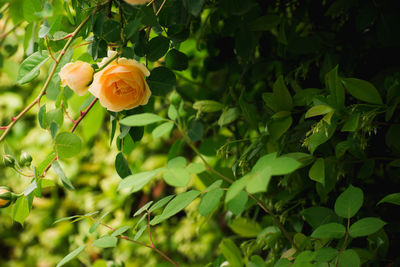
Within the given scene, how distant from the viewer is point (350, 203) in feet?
1.74

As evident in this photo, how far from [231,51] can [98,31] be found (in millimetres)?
419

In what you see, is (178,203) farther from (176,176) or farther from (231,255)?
(231,255)

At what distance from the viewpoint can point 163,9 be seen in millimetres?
601

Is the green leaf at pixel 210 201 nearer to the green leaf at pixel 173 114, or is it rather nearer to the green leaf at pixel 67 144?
the green leaf at pixel 173 114

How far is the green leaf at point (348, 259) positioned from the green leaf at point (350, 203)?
48mm

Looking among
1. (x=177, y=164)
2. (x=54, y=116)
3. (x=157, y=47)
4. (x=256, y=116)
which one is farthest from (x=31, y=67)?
(x=256, y=116)

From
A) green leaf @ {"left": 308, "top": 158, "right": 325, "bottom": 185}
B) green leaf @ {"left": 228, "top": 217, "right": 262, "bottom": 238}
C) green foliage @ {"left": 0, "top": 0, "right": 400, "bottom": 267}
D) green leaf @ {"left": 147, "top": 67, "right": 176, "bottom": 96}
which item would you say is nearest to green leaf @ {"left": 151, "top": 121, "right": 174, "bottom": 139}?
green foliage @ {"left": 0, "top": 0, "right": 400, "bottom": 267}

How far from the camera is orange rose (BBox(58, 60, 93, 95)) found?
568 mm

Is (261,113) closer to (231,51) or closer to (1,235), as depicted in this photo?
(231,51)

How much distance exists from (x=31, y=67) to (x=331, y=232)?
505 millimetres

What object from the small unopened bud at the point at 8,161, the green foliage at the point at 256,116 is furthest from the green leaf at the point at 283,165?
the small unopened bud at the point at 8,161

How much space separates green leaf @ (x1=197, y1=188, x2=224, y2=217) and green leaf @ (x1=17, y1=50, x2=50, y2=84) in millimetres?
329

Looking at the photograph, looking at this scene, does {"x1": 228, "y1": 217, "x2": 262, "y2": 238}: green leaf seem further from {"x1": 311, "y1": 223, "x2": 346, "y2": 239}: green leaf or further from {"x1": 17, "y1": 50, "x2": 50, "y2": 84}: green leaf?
{"x1": 17, "y1": 50, "x2": 50, "y2": 84}: green leaf

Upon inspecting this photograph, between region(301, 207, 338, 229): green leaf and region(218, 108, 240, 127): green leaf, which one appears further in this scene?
region(218, 108, 240, 127): green leaf
